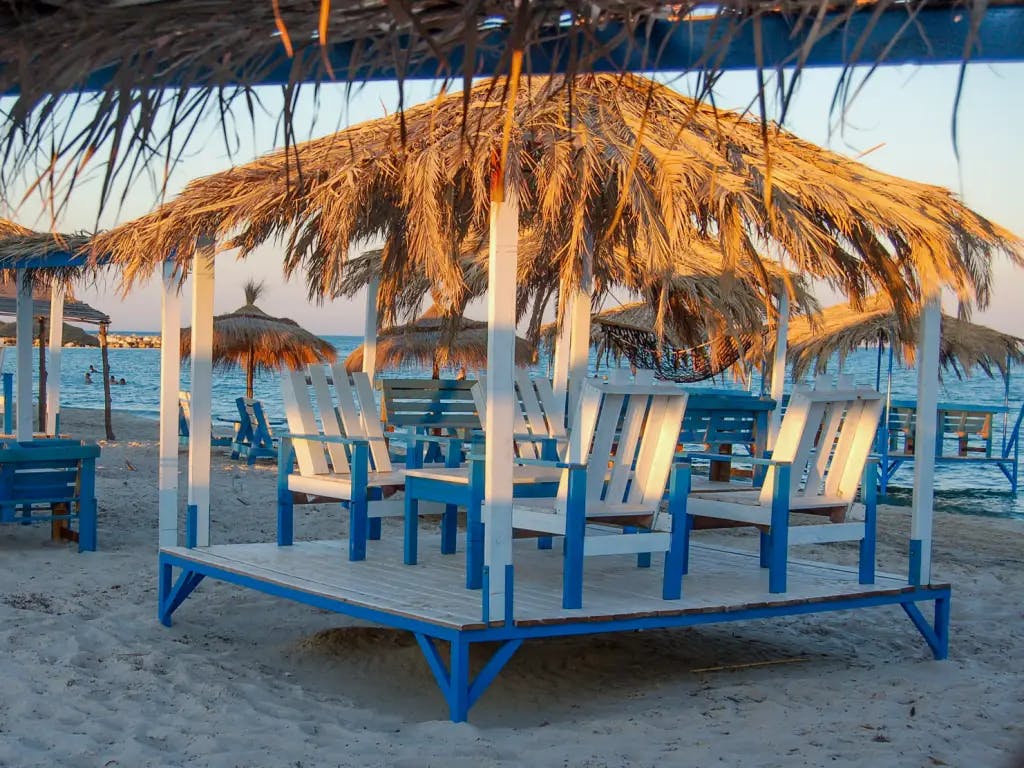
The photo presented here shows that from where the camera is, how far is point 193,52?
91.4 inches

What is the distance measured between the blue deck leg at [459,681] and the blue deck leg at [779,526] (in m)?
1.51

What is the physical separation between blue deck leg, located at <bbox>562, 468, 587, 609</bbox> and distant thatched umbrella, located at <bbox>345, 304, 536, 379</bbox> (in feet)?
35.1

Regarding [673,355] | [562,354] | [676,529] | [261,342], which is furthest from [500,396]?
[261,342]

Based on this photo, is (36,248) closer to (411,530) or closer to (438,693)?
(411,530)

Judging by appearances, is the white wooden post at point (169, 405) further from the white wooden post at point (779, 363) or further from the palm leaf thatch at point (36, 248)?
the white wooden post at point (779, 363)

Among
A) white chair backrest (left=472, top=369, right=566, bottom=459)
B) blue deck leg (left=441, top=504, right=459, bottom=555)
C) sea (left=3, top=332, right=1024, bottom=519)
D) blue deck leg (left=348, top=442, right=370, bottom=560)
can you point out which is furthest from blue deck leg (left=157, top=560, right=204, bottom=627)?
sea (left=3, top=332, right=1024, bottom=519)

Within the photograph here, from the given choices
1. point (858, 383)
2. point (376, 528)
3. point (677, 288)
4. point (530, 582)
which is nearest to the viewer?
point (530, 582)

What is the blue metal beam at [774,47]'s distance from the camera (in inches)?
84.0

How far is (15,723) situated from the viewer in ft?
13.5

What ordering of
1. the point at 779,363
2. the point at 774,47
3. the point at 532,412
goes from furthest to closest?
the point at 779,363
the point at 532,412
the point at 774,47

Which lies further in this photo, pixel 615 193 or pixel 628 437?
pixel 615 193

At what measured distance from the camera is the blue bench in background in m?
7.30

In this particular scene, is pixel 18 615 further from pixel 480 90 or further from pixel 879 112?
pixel 879 112

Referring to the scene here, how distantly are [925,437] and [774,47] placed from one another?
3499mm
